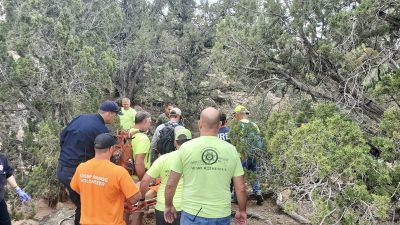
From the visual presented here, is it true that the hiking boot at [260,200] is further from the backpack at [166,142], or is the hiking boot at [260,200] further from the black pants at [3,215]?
the black pants at [3,215]

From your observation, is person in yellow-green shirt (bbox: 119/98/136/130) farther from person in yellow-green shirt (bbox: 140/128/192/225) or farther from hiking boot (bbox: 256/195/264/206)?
person in yellow-green shirt (bbox: 140/128/192/225)

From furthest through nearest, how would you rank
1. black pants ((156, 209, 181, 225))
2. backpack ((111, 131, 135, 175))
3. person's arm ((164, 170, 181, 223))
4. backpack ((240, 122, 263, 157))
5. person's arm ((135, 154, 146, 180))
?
backpack ((240, 122, 263, 157)), person's arm ((135, 154, 146, 180)), backpack ((111, 131, 135, 175)), black pants ((156, 209, 181, 225)), person's arm ((164, 170, 181, 223))

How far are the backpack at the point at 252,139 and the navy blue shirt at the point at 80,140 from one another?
1.92 m

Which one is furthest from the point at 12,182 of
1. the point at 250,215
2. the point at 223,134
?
the point at 250,215

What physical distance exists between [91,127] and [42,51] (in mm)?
5587

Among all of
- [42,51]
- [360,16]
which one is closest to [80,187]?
[360,16]

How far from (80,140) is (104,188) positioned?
3.86 ft

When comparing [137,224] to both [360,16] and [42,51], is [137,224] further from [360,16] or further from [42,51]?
[42,51]

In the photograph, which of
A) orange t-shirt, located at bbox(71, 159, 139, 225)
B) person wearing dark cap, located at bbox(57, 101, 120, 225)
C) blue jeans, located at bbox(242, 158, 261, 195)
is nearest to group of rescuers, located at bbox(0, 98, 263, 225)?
orange t-shirt, located at bbox(71, 159, 139, 225)

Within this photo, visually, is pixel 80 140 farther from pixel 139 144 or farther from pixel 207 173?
pixel 207 173

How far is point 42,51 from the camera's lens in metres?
9.87

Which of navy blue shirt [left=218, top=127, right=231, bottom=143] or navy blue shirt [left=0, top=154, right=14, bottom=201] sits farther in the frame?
navy blue shirt [left=218, top=127, right=231, bottom=143]

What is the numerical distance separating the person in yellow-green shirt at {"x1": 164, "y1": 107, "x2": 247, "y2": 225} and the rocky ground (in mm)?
3076

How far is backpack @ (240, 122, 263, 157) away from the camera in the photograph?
5961 mm
